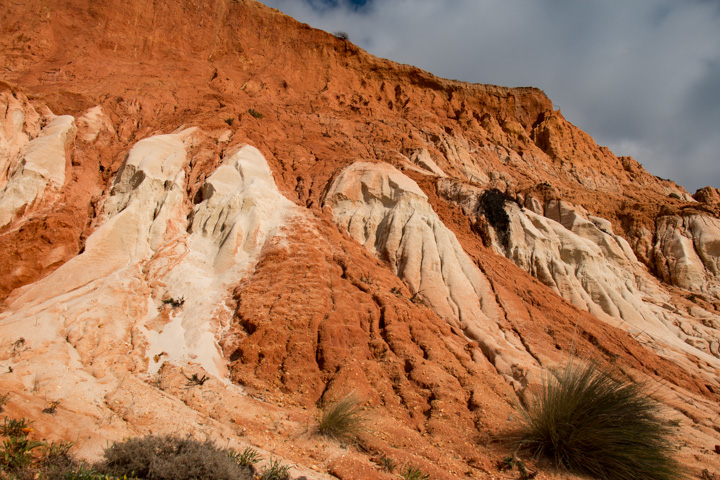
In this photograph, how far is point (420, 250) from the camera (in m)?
15.6

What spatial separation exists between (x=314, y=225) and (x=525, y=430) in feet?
31.8

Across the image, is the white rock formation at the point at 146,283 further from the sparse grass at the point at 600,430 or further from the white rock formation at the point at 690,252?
the white rock formation at the point at 690,252

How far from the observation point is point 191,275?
11.9m

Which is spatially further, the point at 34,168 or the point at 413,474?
the point at 34,168

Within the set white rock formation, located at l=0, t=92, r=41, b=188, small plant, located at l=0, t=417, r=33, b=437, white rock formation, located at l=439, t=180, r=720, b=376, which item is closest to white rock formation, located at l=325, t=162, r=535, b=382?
white rock formation, located at l=439, t=180, r=720, b=376

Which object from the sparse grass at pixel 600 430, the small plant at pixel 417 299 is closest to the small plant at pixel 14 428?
the sparse grass at pixel 600 430

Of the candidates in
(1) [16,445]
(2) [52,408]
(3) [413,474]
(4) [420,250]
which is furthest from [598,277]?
(1) [16,445]

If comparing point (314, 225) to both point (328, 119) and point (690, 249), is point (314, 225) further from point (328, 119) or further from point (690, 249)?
point (690, 249)

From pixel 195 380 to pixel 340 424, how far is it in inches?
136

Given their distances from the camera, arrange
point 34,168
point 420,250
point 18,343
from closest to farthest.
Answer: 1. point 18,343
2. point 34,168
3. point 420,250

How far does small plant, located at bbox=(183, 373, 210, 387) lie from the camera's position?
311 inches

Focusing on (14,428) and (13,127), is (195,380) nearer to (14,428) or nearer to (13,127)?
(14,428)

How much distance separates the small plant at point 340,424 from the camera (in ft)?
22.1

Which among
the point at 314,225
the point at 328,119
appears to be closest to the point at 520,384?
the point at 314,225
